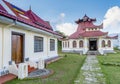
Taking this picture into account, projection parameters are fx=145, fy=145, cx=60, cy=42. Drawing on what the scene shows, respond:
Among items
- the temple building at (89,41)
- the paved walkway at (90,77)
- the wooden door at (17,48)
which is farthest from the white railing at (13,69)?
the temple building at (89,41)

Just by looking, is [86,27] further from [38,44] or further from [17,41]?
[17,41]

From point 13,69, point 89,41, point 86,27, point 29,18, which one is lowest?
point 13,69

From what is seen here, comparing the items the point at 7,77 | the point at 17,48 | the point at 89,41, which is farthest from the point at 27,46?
the point at 89,41

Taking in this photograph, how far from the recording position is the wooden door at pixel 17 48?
27.1 ft

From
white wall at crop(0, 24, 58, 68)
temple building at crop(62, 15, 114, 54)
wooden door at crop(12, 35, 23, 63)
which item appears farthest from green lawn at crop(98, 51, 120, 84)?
temple building at crop(62, 15, 114, 54)

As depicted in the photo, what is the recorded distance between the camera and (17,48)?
8.63 metres

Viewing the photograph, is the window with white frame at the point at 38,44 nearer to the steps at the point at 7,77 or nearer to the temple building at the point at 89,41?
the steps at the point at 7,77

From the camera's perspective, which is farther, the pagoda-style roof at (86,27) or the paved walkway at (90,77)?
the pagoda-style roof at (86,27)

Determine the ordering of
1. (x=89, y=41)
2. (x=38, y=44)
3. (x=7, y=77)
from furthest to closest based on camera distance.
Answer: (x=89, y=41)
(x=38, y=44)
(x=7, y=77)

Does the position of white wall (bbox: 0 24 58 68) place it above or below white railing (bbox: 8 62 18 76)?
above

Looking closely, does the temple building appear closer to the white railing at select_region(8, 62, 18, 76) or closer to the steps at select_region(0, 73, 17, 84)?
the white railing at select_region(8, 62, 18, 76)

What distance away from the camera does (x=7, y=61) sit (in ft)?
23.8

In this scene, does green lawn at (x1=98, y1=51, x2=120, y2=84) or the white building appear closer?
green lawn at (x1=98, y1=51, x2=120, y2=84)

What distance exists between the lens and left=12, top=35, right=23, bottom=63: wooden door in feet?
27.1
